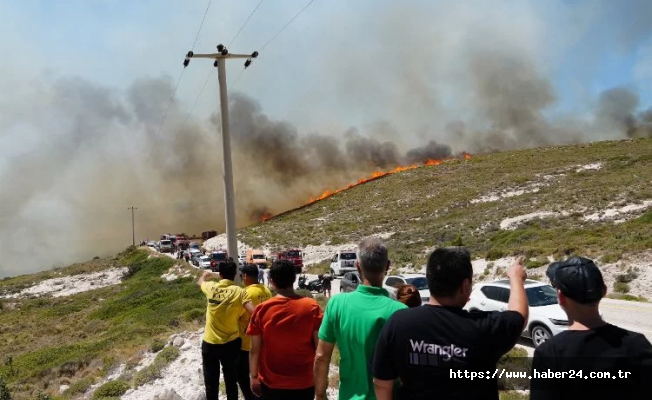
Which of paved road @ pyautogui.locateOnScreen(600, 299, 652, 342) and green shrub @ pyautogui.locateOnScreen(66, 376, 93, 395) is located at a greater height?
paved road @ pyautogui.locateOnScreen(600, 299, 652, 342)

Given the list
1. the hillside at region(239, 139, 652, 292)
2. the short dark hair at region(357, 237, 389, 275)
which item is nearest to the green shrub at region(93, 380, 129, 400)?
the short dark hair at region(357, 237, 389, 275)

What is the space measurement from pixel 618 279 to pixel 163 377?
18.0 meters

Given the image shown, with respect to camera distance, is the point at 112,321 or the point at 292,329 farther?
the point at 112,321

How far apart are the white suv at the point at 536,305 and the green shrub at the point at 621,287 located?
9598 millimetres

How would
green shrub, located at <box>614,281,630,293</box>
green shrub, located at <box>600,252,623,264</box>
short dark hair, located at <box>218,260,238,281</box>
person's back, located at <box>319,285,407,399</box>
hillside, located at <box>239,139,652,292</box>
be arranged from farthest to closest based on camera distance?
hillside, located at <box>239,139,652,292</box>, green shrub, located at <box>600,252,623,264</box>, green shrub, located at <box>614,281,630,293</box>, short dark hair, located at <box>218,260,238,281</box>, person's back, located at <box>319,285,407,399</box>

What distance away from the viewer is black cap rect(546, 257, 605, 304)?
107 inches

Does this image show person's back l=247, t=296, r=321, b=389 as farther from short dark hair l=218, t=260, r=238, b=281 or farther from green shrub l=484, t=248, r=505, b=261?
green shrub l=484, t=248, r=505, b=261

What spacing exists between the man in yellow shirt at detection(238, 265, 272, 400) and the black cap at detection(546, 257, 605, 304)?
11.5ft

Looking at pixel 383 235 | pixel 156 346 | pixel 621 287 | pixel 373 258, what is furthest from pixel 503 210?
pixel 373 258

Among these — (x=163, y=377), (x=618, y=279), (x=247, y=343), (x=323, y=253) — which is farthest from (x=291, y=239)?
(x=247, y=343)

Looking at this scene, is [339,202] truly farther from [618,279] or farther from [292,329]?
[292,329]

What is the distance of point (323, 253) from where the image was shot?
4728cm

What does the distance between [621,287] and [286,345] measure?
19.5 meters

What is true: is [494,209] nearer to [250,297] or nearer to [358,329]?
[250,297]
